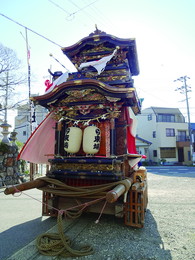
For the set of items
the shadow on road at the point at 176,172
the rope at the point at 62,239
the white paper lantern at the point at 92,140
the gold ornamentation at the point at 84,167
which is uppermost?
the white paper lantern at the point at 92,140

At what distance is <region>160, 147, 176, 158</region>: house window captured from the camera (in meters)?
34.5

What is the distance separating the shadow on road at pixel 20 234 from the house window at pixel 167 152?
1273 inches

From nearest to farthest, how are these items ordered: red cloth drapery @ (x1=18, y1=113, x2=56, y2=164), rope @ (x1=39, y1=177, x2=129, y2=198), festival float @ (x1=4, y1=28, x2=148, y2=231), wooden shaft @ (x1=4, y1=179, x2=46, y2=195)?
rope @ (x1=39, y1=177, x2=129, y2=198) → wooden shaft @ (x1=4, y1=179, x2=46, y2=195) → festival float @ (x1=4, y1=28, x2=148, y2=231) → red cloth drapery @ (x1=18, y1=113, x2=56, y2=164)

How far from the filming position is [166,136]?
3438cm

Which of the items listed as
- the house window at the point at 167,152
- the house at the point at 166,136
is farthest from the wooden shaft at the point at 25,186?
the house window at the point at 167,152

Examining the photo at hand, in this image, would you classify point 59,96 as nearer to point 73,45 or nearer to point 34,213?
point 73,45

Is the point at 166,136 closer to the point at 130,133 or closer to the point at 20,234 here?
the point at 130,133

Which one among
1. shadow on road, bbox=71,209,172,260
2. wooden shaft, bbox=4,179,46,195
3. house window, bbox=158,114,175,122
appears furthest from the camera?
house window, bbox=158,114,175,122

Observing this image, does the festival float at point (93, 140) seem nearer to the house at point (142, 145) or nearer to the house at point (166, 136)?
the house at point (142, 145)

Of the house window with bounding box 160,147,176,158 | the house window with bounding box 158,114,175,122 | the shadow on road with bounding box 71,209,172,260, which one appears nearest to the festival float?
the shadow on road with bounding box 71,209,172,260

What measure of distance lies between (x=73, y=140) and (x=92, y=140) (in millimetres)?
594

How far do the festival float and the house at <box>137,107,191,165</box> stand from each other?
2956 centimetres

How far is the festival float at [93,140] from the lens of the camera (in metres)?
4.62

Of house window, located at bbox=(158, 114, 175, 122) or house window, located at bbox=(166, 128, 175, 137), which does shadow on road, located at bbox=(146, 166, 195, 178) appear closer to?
house window, located at bbox=(166, 128, 175, 137)
